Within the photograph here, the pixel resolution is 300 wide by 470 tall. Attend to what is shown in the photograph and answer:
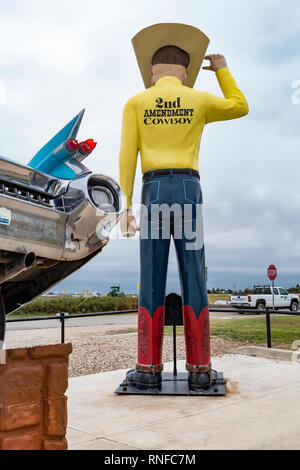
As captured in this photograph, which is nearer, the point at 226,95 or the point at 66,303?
the point at 226,95

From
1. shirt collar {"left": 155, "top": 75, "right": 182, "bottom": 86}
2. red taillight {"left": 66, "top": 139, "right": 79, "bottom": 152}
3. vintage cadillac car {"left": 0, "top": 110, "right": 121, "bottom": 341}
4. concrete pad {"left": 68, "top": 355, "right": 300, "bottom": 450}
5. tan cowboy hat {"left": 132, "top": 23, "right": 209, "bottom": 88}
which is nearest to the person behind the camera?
vintage cadillac car {"left": 0, "top": 110, "right": 121, "bottom": 341}

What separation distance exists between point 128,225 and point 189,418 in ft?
5.12

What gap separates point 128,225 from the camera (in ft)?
12.1

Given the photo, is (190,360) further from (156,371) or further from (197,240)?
(197,240)

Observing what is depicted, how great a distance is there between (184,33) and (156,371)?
9.33 ft

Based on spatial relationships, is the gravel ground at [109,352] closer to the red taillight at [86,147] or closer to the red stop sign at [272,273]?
the red taillight at [86,147]

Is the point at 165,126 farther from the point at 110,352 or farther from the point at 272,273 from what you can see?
the point at 272,273

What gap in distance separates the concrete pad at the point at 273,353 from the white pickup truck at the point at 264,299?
17.7 m

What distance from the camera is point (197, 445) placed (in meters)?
2.38

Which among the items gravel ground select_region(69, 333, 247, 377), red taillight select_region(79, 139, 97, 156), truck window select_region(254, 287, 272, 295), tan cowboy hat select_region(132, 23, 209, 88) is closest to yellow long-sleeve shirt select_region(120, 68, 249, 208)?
tan cowboy hat select_region(132, 23, 209, 88)

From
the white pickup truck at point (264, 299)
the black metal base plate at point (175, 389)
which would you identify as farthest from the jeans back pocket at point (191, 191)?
the white pickup truck at point (264, 299)

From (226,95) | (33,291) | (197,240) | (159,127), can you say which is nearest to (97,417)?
(33,291)

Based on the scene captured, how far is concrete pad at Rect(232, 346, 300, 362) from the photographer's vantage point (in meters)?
5.33

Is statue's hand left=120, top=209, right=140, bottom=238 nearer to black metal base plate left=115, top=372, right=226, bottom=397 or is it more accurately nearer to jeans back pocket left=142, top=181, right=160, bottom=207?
jeans back pocket left=142, top=181, right=160, bottom=207
